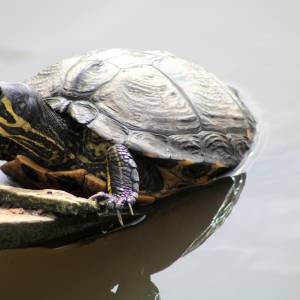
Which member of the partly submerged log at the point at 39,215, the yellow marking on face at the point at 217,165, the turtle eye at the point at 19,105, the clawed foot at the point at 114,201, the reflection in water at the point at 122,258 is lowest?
the reflection in water at the point at 122,258

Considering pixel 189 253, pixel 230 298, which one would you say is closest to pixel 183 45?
pixel 189 253

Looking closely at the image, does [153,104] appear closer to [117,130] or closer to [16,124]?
[117,130]

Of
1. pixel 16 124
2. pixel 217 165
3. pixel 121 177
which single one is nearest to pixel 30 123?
pixel 16 124

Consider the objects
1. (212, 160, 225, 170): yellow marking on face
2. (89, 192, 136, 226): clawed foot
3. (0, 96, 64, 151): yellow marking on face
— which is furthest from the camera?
(212, 160, 225, 170): yellow marking on face

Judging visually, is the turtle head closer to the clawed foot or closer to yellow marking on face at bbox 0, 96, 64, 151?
yellow marking on face at bbox 0, 96, 64, 151

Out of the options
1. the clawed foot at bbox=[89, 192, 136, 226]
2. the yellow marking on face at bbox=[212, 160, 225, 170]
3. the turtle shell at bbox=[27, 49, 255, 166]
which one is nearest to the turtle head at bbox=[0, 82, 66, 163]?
the turtle shell at bbox=[27, 49, 255, 166]

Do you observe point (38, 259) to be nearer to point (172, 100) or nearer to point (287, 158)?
point (172, 100)

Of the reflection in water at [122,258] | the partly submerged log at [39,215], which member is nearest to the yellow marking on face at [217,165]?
the reflection in water at [122,258]

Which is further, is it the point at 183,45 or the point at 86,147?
the point at 183,45

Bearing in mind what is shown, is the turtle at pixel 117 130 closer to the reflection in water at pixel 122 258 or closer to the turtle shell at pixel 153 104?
the turtle shell at pixel 153 104
